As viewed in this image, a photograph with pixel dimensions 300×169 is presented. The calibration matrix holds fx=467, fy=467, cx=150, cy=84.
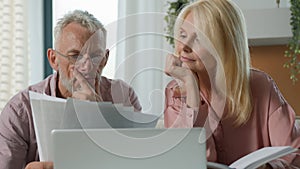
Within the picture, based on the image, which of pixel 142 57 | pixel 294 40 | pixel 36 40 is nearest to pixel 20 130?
pixel 142 57

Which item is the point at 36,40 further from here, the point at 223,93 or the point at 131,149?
the point at 131,149

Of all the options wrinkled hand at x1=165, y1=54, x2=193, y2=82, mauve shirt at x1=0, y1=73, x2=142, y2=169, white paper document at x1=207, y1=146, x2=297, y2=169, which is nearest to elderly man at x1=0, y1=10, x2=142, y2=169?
mauve shirt at x1=0, y1=73, x2=142, y2=169

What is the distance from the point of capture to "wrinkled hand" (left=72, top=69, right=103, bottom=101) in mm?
1415

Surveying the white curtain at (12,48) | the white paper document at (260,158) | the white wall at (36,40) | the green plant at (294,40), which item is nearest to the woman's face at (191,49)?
the white paper document at (260,158)

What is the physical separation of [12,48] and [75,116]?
2191 mm

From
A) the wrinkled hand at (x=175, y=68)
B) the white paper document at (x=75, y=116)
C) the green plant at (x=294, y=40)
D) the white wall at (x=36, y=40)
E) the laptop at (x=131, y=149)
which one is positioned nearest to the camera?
the laptop at (x=131, y=149)

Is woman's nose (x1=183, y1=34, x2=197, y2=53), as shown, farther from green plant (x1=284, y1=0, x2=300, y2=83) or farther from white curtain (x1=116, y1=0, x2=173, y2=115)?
green plant (x1=284, y1=0, x2=300, y2=83)

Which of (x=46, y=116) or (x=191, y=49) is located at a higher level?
(x=191, y=49)

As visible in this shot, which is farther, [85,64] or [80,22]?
[80,22]

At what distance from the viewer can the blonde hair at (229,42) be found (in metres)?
1.48

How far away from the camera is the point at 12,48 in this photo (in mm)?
3090

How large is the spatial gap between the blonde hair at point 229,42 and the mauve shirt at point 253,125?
0.04m

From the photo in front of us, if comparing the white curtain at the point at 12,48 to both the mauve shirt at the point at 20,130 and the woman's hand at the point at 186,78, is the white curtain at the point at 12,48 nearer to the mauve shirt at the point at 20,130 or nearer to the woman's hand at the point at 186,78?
the mauve shirt at the point at 20,130

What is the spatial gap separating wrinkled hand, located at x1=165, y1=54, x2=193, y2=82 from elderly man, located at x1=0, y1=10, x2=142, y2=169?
136 millimetres
